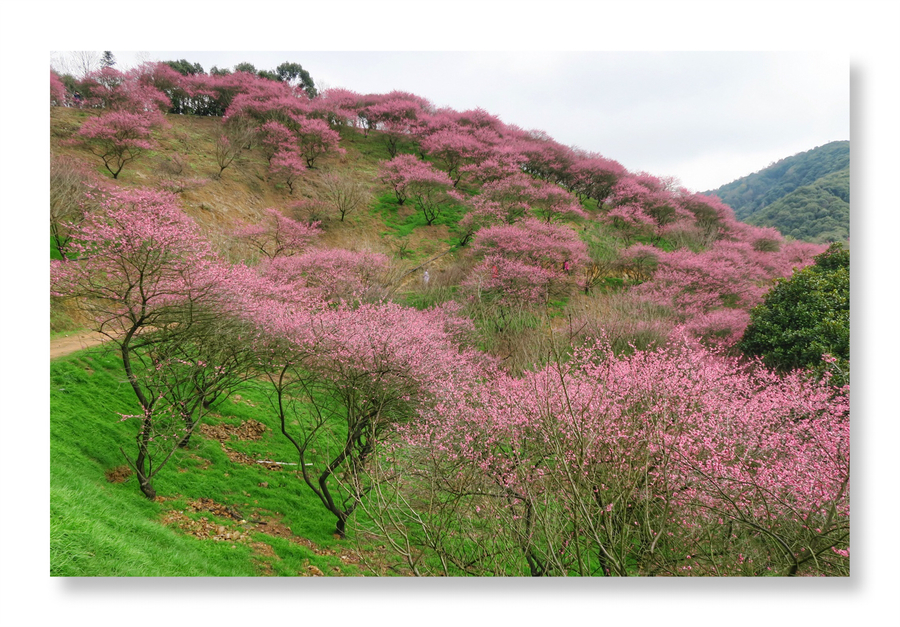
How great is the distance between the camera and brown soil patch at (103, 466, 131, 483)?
4.34 meters

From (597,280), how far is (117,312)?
13.5m

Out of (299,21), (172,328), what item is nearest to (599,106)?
(299,21)

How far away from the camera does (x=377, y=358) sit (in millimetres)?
5031

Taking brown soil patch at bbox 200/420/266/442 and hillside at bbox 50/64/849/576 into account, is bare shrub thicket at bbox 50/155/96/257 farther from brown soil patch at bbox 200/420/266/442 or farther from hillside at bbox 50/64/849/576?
brown soil patch at bbox 200/420/266/442

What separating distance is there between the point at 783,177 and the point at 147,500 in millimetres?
9115

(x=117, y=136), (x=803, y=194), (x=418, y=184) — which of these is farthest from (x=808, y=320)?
(x=117, y=136)

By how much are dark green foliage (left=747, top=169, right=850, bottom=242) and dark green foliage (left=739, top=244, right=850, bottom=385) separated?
337 millimetres

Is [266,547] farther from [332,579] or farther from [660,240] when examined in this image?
[660,240]

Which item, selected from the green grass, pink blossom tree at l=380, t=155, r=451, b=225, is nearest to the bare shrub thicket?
the green grass

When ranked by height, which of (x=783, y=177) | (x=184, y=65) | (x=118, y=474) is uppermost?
(x=184, y=65)

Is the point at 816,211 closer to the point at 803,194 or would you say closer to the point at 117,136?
the point at 803,194

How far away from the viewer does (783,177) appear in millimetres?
4926

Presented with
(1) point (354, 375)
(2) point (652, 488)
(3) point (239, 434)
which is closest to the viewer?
(2) point (652, 488)

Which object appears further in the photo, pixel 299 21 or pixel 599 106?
pixel 599 106
